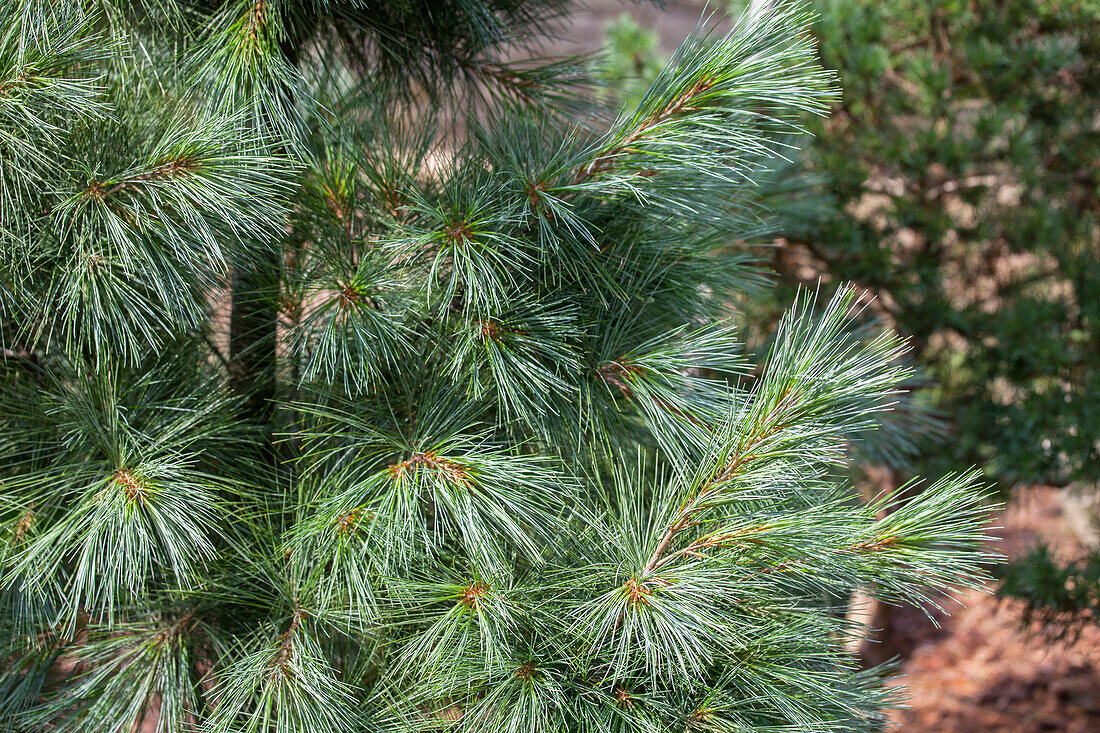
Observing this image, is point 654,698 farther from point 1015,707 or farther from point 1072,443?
point 1015,707

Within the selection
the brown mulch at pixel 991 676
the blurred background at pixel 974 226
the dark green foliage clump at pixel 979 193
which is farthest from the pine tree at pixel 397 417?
the brown mulch at pixel 991 676

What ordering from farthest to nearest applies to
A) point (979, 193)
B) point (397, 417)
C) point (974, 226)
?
point (974, 226) < point (979, 193) < point (397, 417)

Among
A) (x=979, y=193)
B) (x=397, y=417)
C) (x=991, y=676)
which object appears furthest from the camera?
(x=991, y=676)

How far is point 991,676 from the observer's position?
6.95 ft

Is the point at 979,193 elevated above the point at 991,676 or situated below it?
above

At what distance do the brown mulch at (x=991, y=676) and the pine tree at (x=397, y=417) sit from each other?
123 cm

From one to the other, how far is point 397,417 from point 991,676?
196 centimetres

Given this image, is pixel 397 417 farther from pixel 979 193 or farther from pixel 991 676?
pixel 991 676

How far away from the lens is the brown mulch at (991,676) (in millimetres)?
1890

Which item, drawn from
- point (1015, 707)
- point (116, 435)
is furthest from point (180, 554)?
point (1015, 707)

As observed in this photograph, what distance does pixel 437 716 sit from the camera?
2.51 ft

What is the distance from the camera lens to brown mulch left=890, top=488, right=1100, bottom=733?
1.89 metres

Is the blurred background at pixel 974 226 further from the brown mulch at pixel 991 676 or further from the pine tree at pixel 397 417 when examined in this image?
the pine tree at pixel 397 417

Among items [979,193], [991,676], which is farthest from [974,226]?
[991,676]
